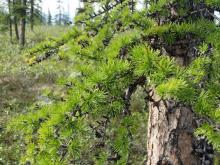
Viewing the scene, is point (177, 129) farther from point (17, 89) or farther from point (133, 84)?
point (17, 89)

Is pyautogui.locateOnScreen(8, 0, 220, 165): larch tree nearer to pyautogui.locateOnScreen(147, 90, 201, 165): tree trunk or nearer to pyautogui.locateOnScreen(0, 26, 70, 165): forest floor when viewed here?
pyautogui.locateOnScreen(147, 90, 201, 165): tree trunk

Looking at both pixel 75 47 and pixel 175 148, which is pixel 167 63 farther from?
pixel 175 148

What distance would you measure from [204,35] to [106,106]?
3.71ft

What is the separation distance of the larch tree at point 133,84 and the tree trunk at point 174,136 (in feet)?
0.03

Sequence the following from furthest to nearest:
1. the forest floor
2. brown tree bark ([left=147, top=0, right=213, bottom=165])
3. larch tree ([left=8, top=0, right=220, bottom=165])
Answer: the forest floor → brown tree bark ([left=147, top=0, right=213, bottom=165]) → larch tree ([left=8, top=0, right=220, bottom=165])

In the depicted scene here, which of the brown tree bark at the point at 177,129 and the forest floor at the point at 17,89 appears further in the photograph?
the forest floor at the point at 17,89

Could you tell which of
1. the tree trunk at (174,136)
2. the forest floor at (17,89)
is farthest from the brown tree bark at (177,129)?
the forest floor at (17,89)

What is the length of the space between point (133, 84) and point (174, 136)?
68 cm

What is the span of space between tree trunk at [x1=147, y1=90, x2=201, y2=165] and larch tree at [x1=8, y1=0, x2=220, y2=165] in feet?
0.03

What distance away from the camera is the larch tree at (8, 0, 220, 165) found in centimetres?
307

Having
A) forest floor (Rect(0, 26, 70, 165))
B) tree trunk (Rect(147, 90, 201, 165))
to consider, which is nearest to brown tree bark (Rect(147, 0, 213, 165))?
tree trunk (Rect(147, 90, 201, 165))

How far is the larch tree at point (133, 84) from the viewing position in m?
3.07

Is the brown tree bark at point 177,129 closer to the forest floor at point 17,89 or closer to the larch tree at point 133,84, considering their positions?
the larch tree at point 133,84

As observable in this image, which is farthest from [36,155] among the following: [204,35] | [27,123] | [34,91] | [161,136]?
[34,91]
